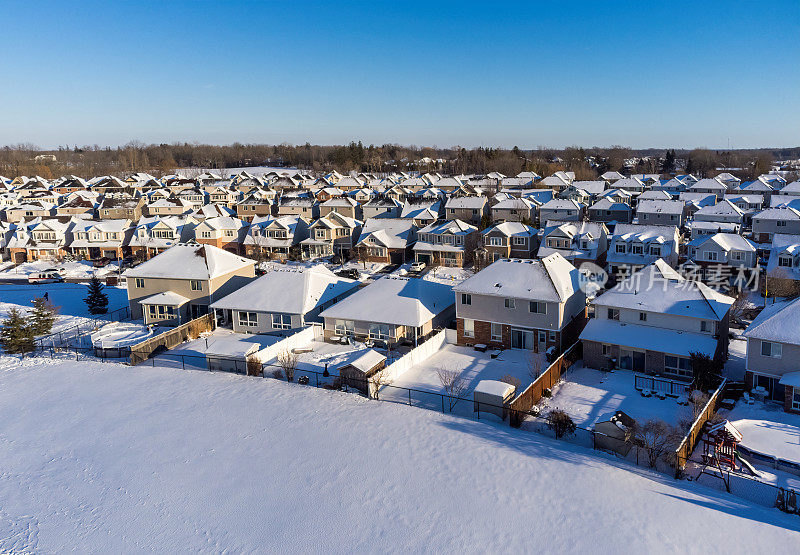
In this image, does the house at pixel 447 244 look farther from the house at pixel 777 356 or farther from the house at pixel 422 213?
the house at pixel 777 356

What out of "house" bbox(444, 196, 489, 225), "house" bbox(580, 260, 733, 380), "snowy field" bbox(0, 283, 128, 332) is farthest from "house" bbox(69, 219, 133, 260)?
"house" bbox(580, 260, 733, 380)

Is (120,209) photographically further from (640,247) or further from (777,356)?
(777,356)

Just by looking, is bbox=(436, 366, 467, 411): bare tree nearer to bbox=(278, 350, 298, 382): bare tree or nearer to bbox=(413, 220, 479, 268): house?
bbox=(278, 350, 298, 382): bare tree

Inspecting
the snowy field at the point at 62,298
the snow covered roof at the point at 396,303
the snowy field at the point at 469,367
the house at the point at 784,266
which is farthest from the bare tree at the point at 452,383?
the house at the point at 784,266

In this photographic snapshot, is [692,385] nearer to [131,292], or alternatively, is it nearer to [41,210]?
[131,292]

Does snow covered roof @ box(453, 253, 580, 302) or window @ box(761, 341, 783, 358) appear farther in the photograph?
snow covered roof @ box(453, 253, 580, 302)
